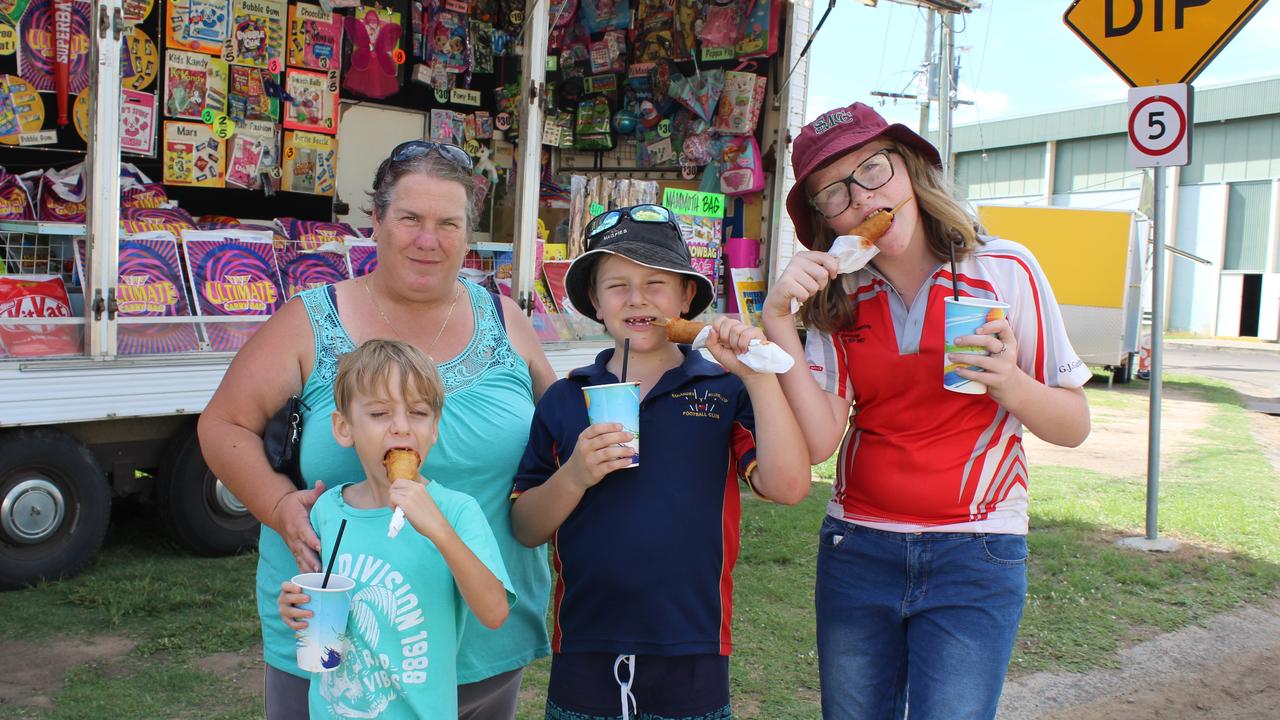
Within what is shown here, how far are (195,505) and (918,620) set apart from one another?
4592 millimetres

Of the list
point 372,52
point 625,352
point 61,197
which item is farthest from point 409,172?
point 372,52

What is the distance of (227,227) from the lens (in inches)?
244

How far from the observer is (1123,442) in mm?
11477

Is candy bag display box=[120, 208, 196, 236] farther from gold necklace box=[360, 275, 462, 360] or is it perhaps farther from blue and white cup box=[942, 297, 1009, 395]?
blue and white cup box=[942, 297, 1009, 395]

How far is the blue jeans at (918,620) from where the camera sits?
2.26m

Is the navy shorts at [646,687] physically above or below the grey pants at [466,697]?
above

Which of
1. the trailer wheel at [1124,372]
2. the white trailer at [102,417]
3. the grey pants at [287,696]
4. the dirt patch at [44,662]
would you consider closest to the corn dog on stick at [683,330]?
the grey pants at [287,696]

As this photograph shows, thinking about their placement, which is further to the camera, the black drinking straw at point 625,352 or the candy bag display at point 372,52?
the candy bag display at point 372,52

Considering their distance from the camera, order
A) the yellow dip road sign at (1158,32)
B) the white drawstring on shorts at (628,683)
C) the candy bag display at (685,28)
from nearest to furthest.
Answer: the white drawstring on shorts at (628,683), the yellow dip road sign at (1158,32), the candy bag display at (685,28)

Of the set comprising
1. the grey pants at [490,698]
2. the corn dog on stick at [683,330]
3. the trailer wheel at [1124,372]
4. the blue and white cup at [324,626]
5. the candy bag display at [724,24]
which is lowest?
the trailer wheel at [1124,372]

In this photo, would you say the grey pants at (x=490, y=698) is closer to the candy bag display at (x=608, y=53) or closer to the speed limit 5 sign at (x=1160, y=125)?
the speed limit 5 sign at (x=1160, y=125)

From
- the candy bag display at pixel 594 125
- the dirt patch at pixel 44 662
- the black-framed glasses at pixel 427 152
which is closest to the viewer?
the black-framed glasses at pixel 427 152

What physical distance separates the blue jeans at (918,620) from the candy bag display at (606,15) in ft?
20.5

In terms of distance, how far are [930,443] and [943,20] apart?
2771 cm
